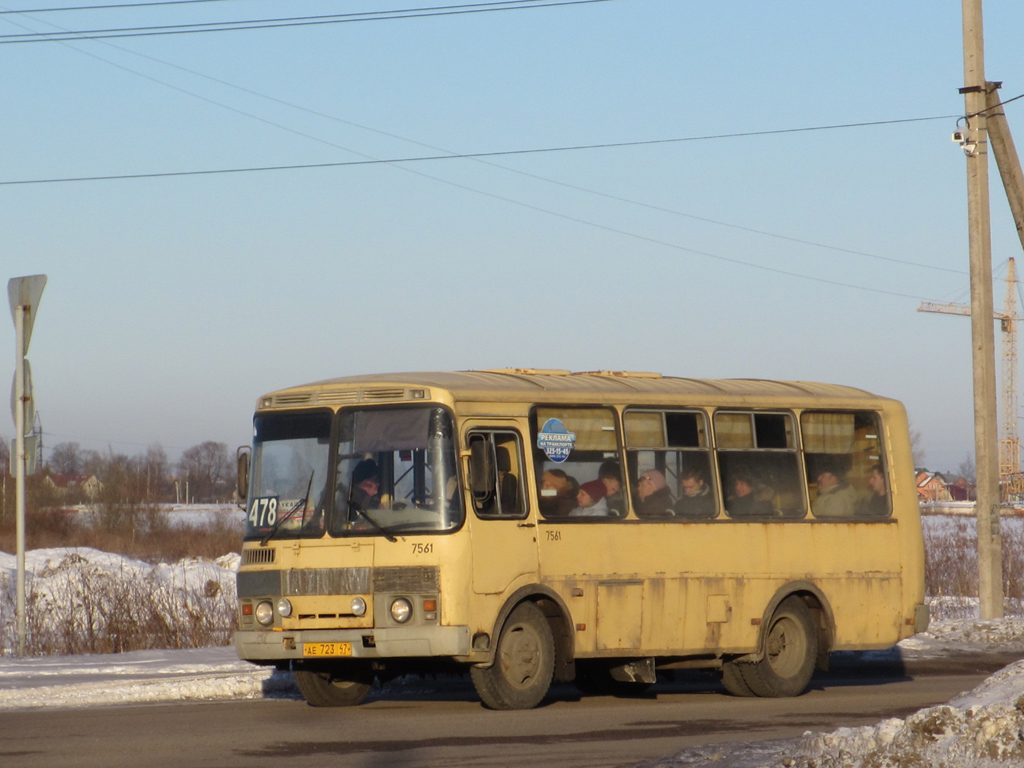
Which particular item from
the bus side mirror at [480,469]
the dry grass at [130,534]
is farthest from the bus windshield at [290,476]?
the dry grass at [130,534]

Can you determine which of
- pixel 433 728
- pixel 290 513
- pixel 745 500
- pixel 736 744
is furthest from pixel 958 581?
pixel 736 744

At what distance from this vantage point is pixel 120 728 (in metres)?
11.0

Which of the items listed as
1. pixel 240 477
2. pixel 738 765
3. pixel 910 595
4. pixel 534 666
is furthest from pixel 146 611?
pixel 738 765

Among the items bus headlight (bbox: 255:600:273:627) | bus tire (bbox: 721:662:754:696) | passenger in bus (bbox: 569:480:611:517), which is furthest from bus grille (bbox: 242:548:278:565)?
bus tire (bbox: 721:662:754:696)

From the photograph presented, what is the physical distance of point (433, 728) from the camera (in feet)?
36.1

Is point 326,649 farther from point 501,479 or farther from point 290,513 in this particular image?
point 501,479

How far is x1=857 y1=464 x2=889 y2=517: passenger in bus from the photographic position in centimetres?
1513

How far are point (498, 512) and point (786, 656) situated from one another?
375 cm

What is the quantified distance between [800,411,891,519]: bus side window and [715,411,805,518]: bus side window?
20 cm

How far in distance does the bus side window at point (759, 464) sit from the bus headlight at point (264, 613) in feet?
14.6

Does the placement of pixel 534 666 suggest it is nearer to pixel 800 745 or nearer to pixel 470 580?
pixel 470 580

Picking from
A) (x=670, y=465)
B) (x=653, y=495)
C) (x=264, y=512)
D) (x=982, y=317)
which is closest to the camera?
(x=264, y=512)

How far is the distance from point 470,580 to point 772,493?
385 cm

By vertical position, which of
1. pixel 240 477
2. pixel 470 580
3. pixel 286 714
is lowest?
pixel 286 714
